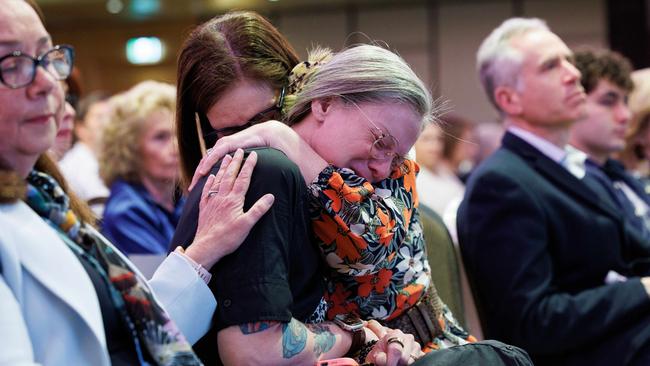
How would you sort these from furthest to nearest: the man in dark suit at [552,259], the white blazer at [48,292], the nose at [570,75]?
the nose at [570,75] < the man in dark suit at [552,259] < the white blazer at [48,292]

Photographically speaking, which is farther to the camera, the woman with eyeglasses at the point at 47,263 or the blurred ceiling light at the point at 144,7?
the blurred ceiling light at the point at 144,7

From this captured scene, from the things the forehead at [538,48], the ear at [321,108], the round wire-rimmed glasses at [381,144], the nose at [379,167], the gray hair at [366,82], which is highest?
the gray hair at [366,82]

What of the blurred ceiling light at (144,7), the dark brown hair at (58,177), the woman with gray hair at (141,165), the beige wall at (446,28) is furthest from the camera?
the blurred ceiling light at (144,7)

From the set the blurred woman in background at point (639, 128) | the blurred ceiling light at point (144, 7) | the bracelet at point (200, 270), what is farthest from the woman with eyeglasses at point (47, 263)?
the blurred ceiling light at point (144, 7)

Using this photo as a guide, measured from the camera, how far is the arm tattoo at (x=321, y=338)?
1.52 metres

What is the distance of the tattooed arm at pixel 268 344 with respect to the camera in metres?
1.44

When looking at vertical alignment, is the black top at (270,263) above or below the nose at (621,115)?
above

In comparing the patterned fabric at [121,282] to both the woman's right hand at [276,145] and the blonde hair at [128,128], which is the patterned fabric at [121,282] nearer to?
the woman's right hand at [276,145]

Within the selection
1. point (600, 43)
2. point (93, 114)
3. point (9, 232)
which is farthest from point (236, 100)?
point (600, 43)

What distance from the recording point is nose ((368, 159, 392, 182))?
160 cm

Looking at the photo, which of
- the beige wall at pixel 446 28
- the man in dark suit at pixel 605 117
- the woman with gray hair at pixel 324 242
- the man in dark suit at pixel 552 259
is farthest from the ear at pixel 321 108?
the beige wall at pixel 446 28

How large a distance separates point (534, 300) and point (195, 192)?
4.06 ft

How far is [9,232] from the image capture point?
3.89 ft

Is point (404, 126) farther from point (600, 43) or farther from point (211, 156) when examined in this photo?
point (600, 43)
